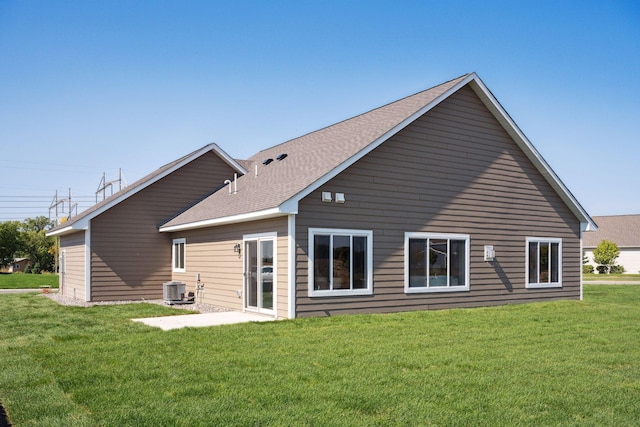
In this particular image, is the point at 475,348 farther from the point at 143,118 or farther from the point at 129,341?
the point at 143,118

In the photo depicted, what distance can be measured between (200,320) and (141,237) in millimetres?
7412

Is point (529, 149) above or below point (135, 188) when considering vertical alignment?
above

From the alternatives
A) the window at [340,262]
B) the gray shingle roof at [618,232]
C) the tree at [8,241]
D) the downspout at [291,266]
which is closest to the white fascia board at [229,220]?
the downspout at [291,266]

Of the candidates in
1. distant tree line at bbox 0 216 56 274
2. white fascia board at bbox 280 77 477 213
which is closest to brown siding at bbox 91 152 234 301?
white fascia board at bbox 280 77 477 213

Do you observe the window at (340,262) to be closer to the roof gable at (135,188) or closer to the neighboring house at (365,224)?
the neighboring house at (365,224)

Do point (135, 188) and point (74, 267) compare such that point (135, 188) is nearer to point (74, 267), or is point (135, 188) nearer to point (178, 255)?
point (178, 255)

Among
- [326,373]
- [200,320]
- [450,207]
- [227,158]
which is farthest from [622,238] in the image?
[326,373]

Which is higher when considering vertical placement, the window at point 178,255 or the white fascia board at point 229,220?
the white fascia board at point 229,220

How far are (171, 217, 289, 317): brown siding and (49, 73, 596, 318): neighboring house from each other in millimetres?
47

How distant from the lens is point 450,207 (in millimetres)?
16109

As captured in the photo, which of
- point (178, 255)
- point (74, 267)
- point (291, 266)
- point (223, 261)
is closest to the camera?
point (291, 266)

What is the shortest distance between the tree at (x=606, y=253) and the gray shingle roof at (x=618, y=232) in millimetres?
3569

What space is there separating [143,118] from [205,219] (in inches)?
398

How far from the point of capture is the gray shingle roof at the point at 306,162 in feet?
46.6
